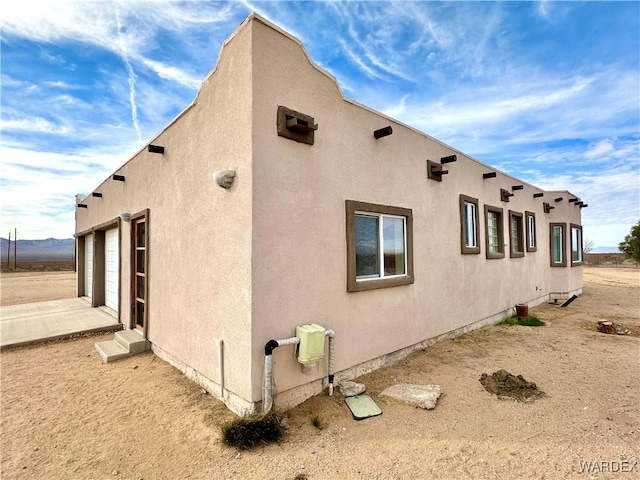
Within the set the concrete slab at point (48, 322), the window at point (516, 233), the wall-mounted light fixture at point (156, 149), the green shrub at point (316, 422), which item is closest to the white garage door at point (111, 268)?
the concrete slab at point (48, 322)

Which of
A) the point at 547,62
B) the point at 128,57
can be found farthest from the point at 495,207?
the point at 128,57

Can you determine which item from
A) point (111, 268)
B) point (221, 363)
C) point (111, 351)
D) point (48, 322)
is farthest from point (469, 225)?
point (48, 322)

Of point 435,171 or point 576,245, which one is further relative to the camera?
point 576,245

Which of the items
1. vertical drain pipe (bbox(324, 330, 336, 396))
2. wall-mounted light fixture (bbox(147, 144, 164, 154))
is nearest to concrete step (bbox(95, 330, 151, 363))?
wall-mounted light fixture (bbox(147, 144, 164, 154))

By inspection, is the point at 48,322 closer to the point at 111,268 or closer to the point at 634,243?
the point at 111,268

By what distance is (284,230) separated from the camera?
3.52 meters

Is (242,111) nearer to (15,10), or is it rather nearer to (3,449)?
(3,449)

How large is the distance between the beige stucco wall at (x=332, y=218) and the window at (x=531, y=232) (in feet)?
18.0

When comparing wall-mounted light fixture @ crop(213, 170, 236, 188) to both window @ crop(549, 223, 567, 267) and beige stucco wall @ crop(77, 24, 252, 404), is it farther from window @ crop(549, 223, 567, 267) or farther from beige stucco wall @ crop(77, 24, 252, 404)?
window @ crop(549, 223, 567, 267)

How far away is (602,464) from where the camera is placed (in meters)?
2.58

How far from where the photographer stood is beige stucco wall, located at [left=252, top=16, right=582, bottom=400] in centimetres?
336

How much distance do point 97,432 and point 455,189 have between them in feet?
24.4

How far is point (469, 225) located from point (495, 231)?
202 cm

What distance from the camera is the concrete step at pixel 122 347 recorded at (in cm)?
531
